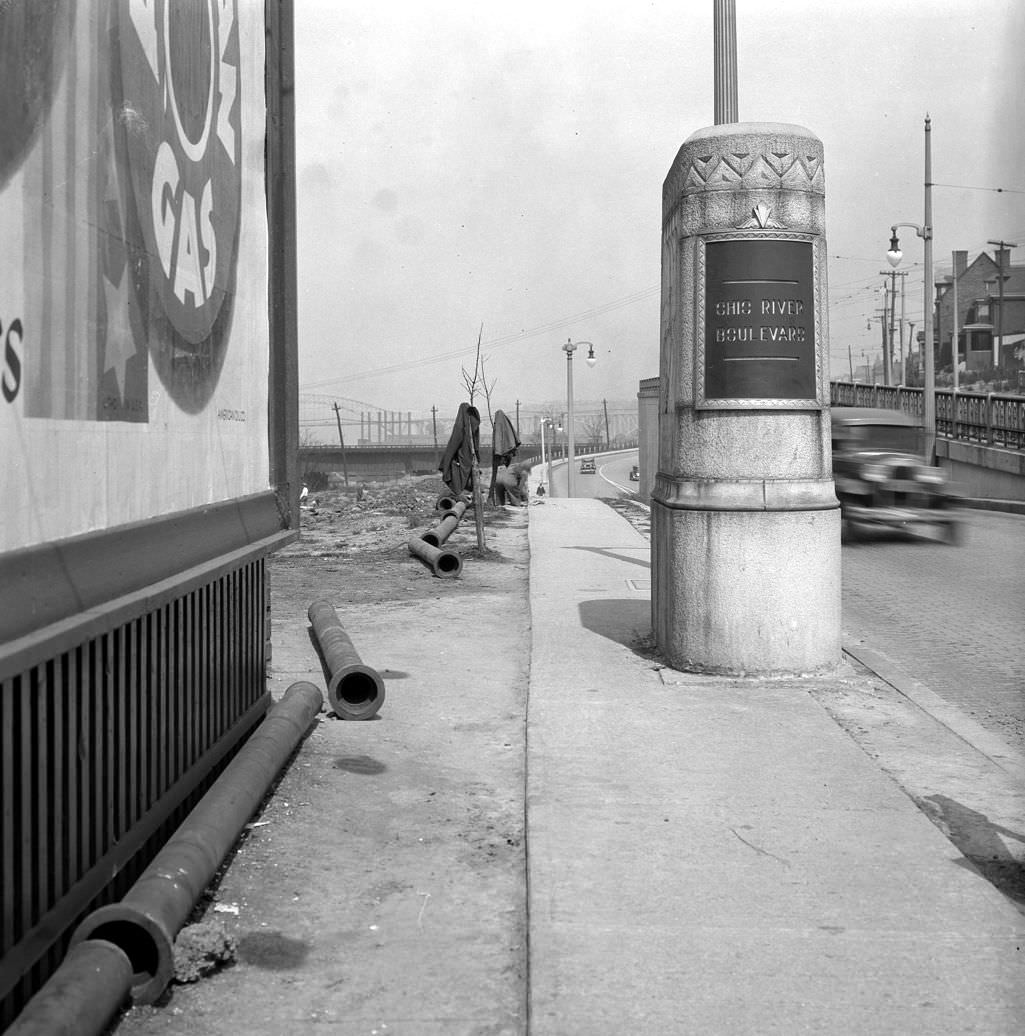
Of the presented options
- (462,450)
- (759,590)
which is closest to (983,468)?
(462,450)

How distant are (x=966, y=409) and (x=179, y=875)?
112 ft

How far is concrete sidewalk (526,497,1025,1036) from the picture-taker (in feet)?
11.4

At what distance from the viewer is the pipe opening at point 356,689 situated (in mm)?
7195

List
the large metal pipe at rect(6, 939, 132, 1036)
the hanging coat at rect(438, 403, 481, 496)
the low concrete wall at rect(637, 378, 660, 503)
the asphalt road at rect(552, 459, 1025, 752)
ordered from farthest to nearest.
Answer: the low concrete wall at rect(637, 378, 660, 503)
the hanging coat at rect(438, 403, 481, 496)
the asphalt road at rect(552, 459, 1025, 752)
the large metal pipe at rect(6, 939, 132, 1036)

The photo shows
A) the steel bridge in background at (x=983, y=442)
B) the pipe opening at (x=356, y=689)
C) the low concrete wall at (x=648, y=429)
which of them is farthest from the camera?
the steel bridge in background at (x=983, y=442)

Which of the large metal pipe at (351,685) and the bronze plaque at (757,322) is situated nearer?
the large metal pipe at (351,685)

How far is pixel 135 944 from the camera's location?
3.62 m

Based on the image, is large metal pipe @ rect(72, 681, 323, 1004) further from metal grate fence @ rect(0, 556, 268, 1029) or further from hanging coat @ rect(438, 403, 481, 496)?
hanging coat @ rect(438, 403, 481, 496)

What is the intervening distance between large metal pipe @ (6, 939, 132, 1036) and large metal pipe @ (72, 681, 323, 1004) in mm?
83

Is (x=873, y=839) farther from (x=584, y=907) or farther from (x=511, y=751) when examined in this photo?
(x=511, y=751)

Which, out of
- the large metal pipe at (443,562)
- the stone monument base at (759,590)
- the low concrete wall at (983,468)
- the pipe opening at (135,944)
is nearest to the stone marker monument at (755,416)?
the stone monument base at (759,590)

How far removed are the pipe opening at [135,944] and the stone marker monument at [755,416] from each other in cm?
485

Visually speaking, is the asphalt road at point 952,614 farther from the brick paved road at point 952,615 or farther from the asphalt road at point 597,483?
the asphalt road at point 597,483

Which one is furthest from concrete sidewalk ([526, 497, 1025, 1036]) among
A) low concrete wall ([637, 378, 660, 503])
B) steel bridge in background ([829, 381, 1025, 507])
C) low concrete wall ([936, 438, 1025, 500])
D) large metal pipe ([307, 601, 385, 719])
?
low concrete wall ([936, 438, 1025, 500])
